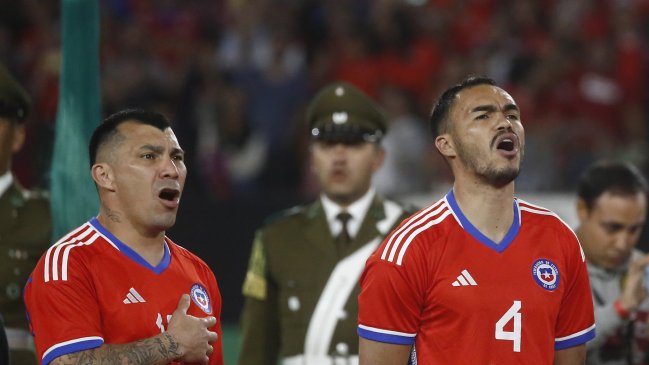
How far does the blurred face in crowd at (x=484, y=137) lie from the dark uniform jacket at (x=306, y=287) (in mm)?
1371

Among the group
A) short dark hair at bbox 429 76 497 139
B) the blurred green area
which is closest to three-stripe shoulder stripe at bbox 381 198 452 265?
short dark hair at bbox 429 76 497 139

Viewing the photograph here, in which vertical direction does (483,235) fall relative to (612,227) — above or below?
below

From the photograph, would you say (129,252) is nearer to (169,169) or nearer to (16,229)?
(169,169)

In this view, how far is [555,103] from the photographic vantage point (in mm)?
10961

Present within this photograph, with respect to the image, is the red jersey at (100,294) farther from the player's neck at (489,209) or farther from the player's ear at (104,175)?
the player's neck at (489,209)

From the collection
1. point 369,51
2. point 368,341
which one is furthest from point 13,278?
point 369,51

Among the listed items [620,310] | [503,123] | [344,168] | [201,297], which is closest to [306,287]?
[344,168]

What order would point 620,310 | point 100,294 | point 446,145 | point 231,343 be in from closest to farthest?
point 100,294
point 446,145
point 620,310
point 231,343

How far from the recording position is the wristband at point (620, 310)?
5102 millimetres

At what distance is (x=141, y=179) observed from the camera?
4113 mm

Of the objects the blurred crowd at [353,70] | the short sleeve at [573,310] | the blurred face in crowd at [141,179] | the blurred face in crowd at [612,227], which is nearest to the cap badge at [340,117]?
the blurred face in crowd at [612,227]

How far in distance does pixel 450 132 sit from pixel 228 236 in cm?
625

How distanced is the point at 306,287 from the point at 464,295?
160 cm

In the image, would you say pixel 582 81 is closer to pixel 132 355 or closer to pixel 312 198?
pixel 312 198
